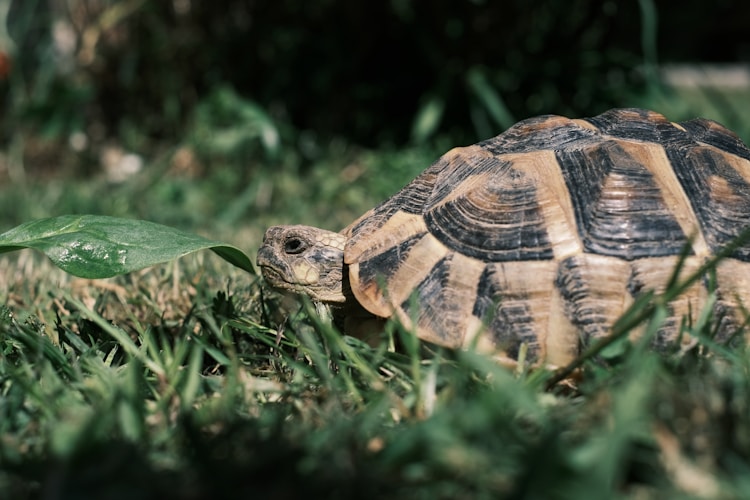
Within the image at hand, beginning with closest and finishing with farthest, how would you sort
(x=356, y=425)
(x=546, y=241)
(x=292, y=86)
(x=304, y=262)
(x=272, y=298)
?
(x=356, y=425)
(x=546, y=241)
(x=304, y=262)
(x=272, y=298)
(x=292, y=86)

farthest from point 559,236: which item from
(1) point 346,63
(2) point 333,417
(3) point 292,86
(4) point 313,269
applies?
(3) point 292,86

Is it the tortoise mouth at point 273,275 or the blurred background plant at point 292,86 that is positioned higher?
the blurred background plant at point 292,86

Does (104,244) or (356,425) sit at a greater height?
(104,244)

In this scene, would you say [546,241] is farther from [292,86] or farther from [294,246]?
[292,86]

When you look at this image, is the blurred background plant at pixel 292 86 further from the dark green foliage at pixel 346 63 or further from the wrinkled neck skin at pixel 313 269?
the wrinkled neck skin at pixel 313 269

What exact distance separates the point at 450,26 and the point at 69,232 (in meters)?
3.42

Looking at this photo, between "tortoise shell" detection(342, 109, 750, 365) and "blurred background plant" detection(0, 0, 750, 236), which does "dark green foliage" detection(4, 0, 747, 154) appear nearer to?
"blurred background plant" detection(0, 0, 750, 236)

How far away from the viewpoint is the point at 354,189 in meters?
4.41

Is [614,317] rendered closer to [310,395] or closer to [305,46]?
[310,395]

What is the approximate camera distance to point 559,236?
185 centimetres

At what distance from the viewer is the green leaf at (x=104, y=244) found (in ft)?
5.99

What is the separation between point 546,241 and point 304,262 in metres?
0.61

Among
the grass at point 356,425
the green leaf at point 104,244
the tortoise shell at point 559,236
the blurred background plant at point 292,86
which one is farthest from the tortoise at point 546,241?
the blurred background plant at point 292,86

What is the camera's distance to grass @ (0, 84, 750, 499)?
1.10m
